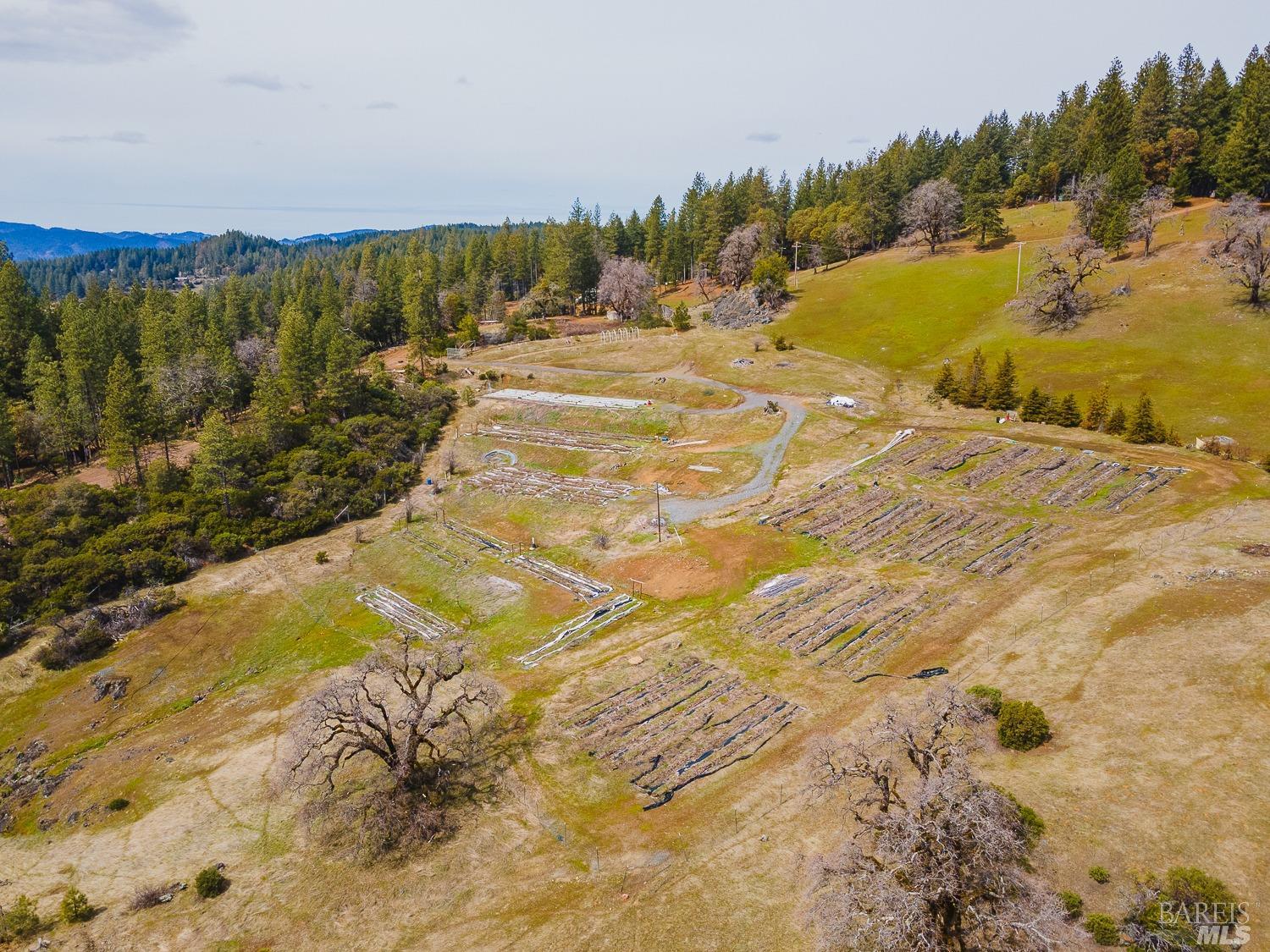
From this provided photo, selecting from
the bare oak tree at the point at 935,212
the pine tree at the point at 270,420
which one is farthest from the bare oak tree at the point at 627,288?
the pine tree at the point at 270,420

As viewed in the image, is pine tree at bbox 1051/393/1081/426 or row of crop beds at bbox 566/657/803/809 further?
pine tree at bbox 1051/393/1081/426

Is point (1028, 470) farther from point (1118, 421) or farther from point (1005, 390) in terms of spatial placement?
point (1005, 390)

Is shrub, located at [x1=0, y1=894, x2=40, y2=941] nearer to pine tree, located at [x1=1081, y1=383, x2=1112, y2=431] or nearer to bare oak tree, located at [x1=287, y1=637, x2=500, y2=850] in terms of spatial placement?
bare oak tree, located at [x1=287, y1=637, x2=500, y2=850]

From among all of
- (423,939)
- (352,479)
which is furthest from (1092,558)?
(352,479)

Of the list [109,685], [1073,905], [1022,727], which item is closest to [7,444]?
[109,685]

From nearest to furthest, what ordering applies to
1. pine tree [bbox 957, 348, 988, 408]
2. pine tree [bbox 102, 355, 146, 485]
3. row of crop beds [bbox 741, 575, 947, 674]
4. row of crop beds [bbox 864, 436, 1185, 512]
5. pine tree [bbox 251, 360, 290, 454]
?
row of crop beds [bbox 741, 575, 947, 674] < row of crop beds [bbox 864, 436, 1185, 512] < pine tree [bbox 102, 355, 146, 485] < pine tree [bbox 957, 348, 988, 408] < pine tree [bbox 251, 360, 290, 454]

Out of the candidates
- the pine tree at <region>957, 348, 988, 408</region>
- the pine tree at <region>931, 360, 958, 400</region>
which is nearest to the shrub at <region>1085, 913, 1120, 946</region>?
the pine tree at <region>957, 348, 988, 408</region>
